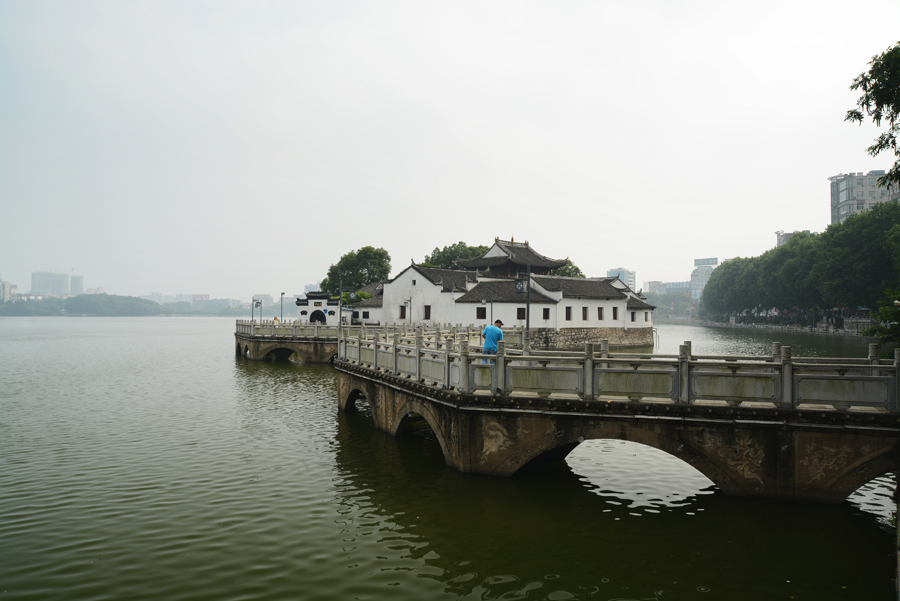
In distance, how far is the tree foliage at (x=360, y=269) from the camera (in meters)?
86.4

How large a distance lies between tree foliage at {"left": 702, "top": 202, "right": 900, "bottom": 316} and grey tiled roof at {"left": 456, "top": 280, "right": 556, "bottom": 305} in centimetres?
3354

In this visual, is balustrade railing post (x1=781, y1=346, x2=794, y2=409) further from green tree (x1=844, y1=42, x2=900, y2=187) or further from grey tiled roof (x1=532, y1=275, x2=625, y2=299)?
grey tiled roof (x1=532, y1=275, x2=625, y2=299)

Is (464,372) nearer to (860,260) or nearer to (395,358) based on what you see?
(395,358)

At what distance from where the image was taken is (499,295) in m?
54.0

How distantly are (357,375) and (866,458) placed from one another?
14950mm

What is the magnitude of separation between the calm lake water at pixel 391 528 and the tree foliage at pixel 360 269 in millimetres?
68638

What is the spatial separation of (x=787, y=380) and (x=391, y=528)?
7923 millimetres

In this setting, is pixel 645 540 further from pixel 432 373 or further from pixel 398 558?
pixel 432 373

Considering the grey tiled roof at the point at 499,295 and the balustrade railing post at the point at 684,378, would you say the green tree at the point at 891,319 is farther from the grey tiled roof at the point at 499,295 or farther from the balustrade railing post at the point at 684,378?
the grey tiled roof at the point at 499,295

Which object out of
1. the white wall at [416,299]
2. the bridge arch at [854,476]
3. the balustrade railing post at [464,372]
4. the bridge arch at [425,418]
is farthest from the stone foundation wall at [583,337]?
the bridge arch at [854,476]

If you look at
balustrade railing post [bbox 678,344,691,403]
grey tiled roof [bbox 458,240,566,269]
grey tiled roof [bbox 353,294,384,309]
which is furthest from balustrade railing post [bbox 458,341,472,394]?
grey tiled roof [bbox 353,294,384,309]

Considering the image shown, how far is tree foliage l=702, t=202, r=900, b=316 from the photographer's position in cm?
6072

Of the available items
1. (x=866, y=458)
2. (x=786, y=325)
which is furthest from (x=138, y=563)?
(x=786, y=325)

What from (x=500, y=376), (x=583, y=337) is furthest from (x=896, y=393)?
(x=583, y=337)
